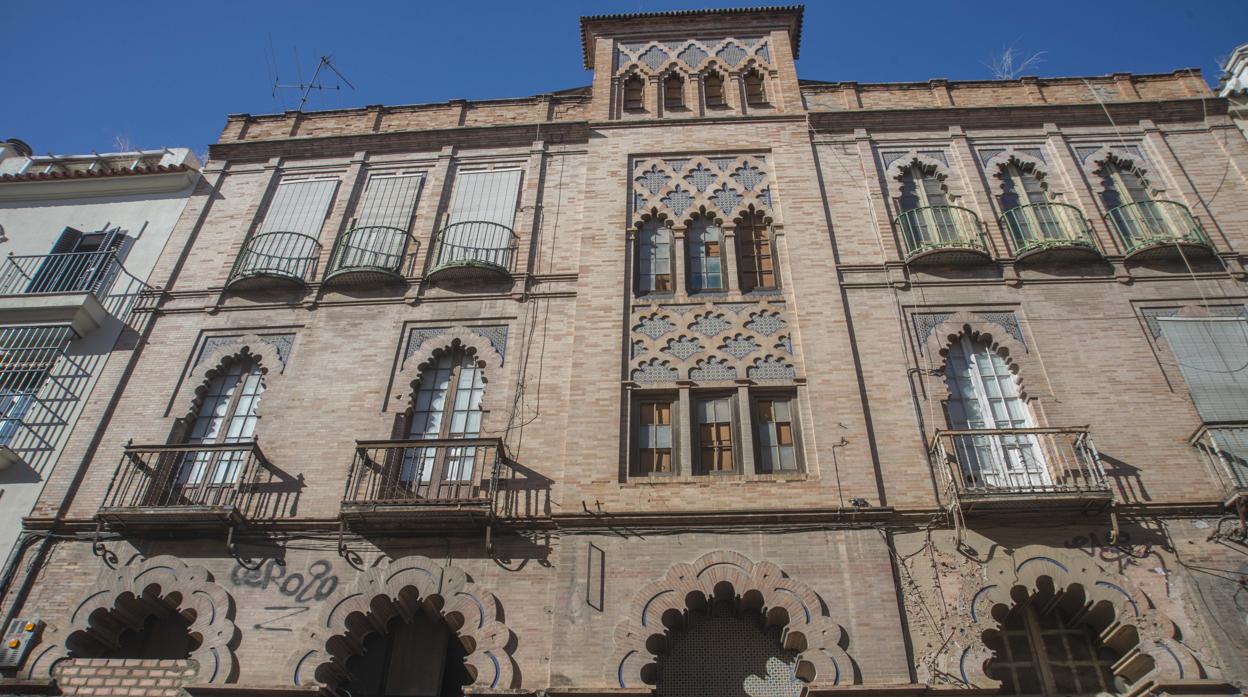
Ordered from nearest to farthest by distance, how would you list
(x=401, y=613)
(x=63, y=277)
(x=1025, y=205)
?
1. (x=401, y=613)
2. (x=1025, y=205)
3. (x=63, y=277)

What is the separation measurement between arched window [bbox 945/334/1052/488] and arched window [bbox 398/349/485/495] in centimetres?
683

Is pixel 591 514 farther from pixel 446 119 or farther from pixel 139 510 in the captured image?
pixel 446 119

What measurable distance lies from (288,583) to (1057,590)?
31.4ft

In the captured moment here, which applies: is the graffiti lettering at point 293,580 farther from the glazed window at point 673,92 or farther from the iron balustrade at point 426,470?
the glazed window at point 673,92

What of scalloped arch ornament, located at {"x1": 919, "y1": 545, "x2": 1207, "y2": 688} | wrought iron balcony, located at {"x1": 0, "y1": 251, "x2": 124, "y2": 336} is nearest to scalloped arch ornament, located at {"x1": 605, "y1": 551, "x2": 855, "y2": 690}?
scalloped arch ornament, located at {"x1": 919, "y1": 545, "x2": 1207, "y2": 688}

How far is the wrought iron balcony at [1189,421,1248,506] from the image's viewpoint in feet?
36.0

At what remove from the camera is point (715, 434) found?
1192 cm

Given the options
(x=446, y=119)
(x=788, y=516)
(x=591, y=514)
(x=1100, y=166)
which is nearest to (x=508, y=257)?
(x=446, y=119)

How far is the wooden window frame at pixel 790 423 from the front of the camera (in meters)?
11.5

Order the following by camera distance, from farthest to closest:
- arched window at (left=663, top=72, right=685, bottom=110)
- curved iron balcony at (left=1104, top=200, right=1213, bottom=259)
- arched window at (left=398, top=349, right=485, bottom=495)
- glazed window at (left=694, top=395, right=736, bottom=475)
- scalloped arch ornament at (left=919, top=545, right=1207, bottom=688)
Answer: arched window at (left=663, top=72, right=685, bottom=110)
curved iron balcony at (left=1104, top=200, right=1213, bottom=259)
arched window at (left=398, top=349, right=485, bottom=495)
glazed window at (left=694, top=395, right=736, bottom=475)
scalloped arch ornament at (left=919, top=545, right=1207, bottom=688)

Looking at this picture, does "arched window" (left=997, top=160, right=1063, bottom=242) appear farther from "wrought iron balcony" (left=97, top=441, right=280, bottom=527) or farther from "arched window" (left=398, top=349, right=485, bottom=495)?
"wrought iron balcony" (left=97, top=441, right=280, bottom=527)

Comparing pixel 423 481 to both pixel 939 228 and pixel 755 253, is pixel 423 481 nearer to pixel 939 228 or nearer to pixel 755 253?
pixel 755 253

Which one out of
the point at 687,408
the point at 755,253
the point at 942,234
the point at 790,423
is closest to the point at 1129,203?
the point at 942,234

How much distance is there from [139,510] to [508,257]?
21.8 feet
